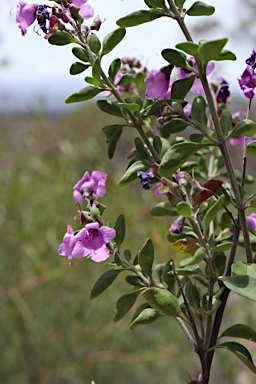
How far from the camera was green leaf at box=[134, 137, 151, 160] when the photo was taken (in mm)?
503

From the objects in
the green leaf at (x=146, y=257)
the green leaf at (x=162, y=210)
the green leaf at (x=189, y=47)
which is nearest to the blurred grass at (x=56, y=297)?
the green leaf at (x=162, y=210)

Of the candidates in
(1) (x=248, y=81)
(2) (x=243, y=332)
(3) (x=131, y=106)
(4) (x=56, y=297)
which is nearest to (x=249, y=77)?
(1) (x=248, y=81)

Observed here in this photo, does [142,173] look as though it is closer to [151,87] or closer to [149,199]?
[151,87]

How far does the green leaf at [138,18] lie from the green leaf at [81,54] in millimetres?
39

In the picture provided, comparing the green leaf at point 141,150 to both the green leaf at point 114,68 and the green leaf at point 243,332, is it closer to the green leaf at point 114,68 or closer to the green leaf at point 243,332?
the green leaf at point 114,68

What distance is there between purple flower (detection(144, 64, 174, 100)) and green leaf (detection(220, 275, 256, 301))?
6.5 inches

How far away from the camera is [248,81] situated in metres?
0.50

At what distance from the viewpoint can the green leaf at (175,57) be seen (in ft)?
1.44

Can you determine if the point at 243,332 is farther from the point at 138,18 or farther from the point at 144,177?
the point at 138,18

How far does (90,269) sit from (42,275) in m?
0.46

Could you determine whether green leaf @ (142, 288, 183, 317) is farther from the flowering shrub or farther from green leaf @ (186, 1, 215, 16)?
green leaf @ (186, 1, 215, 16)

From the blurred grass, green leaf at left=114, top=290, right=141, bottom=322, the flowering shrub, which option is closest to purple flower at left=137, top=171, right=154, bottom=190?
the flowering shrub

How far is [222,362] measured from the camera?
1.44 m

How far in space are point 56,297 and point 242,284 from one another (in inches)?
75.3
